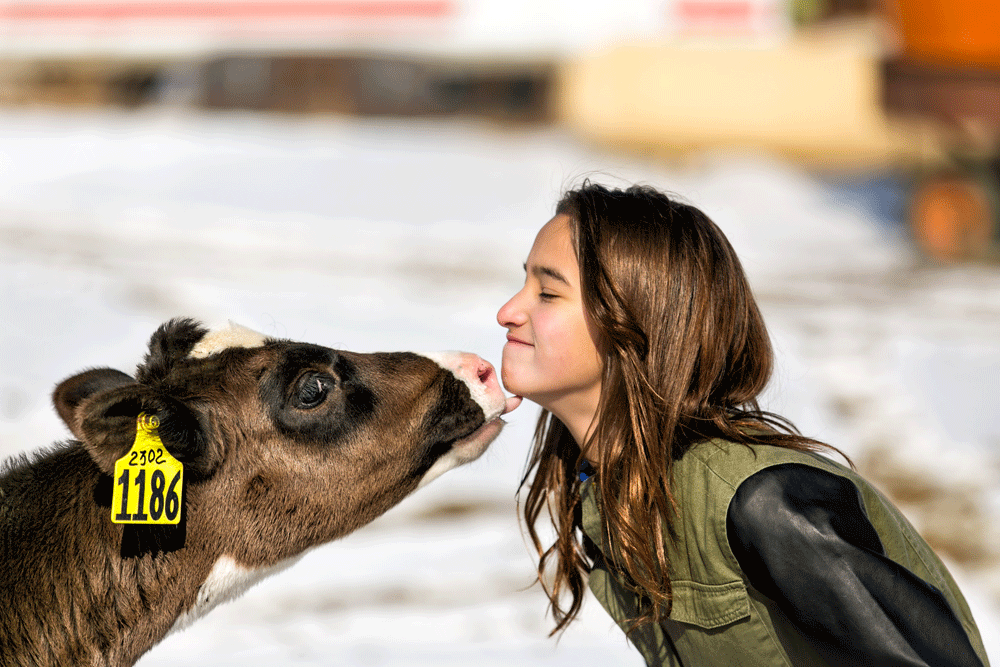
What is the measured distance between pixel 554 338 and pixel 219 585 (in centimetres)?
111

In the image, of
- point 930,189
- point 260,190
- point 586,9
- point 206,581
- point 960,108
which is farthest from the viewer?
point 586,9

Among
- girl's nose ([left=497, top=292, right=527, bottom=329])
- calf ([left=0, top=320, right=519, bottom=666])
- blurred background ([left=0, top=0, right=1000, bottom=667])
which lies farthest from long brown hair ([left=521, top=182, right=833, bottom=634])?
blurred background ([left=0, top=0, right=1000, bottom=667])

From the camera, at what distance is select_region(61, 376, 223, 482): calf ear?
256 cm

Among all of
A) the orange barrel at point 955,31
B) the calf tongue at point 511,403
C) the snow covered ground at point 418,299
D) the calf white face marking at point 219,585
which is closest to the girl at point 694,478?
the calf tongue at point 511,403

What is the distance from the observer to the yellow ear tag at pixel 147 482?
255 cm

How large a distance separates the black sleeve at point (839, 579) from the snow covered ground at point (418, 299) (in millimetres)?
2194

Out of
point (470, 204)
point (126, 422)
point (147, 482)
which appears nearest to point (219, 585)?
point (147, 482)

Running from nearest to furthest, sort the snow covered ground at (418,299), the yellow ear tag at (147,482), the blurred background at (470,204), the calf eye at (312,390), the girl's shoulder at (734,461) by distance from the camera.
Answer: the girl's shoulder at (734,461), the yellow ear tag at (147,482), the calf eye at (312,390), the snow covered ground at (418,299), the blurred background at (470,204)

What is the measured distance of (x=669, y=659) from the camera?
293cm

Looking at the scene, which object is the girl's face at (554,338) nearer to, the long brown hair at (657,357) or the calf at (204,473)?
the long brown hair at (657,357)

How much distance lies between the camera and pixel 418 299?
968 cm

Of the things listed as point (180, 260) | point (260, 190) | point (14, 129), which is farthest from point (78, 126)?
point (180, 260)

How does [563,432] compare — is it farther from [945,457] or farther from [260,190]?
[260,190]

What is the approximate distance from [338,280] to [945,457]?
5.87 metres
